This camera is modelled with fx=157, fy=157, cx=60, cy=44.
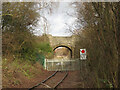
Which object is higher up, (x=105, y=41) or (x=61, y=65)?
(x=105, y=41)

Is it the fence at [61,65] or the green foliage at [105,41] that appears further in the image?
the fence at [61,65]

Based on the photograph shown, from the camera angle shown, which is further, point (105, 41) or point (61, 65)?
point (61, 65)

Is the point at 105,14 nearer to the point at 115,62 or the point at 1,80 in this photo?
the point at 115,62

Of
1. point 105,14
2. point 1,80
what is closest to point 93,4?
point 105,14

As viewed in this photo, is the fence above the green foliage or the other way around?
the other way around

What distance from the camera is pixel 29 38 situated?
16.6 metres

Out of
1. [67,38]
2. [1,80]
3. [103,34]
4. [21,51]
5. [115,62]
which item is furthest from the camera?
[67,38]

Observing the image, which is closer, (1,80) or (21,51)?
(1,80)

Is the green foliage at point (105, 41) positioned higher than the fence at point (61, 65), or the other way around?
the green foliage at point (105, 41)

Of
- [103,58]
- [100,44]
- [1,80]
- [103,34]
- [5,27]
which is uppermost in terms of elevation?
[5,27]

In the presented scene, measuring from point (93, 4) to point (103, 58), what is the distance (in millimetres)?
1742

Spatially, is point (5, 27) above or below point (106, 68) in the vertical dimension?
above

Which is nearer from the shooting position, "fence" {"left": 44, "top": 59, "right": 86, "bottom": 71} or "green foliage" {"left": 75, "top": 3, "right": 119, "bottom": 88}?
"green foliage" {"left": 75, "top": 3, "right": 119, "bottom": 88}

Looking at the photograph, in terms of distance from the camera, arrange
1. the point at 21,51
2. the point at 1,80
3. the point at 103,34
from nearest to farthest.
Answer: the point at 103,34 < the point at 1,80 < the point at 21,51
